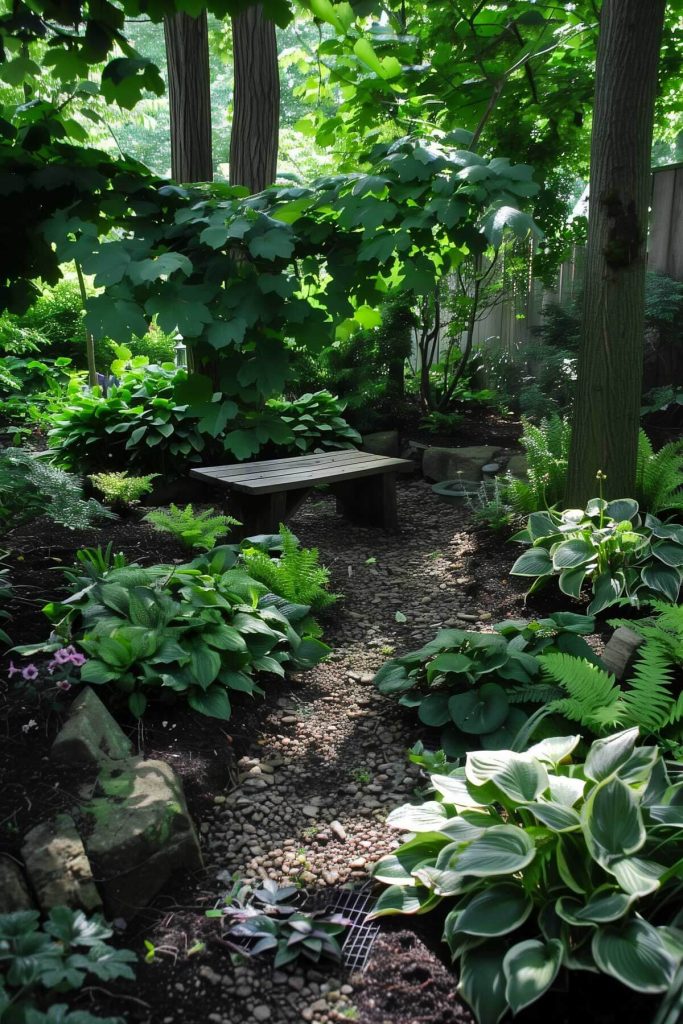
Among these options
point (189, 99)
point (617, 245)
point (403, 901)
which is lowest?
point (403, 901)

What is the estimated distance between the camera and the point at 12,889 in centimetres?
211

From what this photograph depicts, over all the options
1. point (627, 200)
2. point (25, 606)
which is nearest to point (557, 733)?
point (25, 606)

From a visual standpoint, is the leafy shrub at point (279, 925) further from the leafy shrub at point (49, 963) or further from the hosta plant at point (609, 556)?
the hosta plant at point (609, 556)

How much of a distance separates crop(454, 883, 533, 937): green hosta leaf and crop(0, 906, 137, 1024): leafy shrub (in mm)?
783

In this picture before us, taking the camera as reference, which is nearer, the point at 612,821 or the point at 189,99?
the point at 612,821

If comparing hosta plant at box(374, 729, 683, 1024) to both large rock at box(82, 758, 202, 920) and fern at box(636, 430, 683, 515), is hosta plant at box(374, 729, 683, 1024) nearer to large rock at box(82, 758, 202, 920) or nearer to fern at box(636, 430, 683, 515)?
large rock at box(82, 758, 202, 920)

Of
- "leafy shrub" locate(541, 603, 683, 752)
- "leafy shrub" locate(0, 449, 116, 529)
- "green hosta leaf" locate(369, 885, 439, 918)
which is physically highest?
"leafy shrub" locate(0, 449, 116, 529)

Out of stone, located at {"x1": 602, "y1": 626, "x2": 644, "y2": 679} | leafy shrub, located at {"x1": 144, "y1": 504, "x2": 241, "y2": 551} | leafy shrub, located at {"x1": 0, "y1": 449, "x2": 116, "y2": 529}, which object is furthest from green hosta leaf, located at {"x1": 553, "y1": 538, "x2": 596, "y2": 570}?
leafy shrub, located at {"x1": 0, "y1": 449, "x2": 116, "y2": 529}

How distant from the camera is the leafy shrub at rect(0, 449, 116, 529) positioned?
13.0 feet

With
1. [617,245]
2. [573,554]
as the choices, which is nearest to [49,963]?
[573,554]

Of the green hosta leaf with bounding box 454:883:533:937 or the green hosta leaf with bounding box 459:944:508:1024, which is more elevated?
the green hosta leaf with bounding box 454:883:533:937

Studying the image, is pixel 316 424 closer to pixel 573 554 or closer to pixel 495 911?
pixel 573 554

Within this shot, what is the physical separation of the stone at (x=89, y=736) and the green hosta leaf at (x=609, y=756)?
1445mm

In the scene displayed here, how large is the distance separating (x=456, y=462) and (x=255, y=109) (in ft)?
10.2
